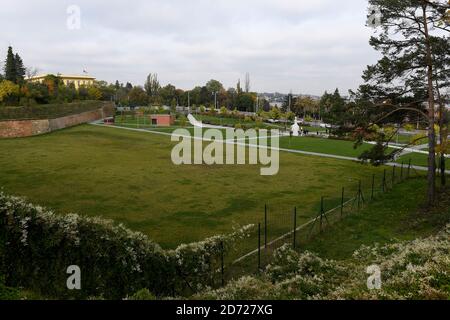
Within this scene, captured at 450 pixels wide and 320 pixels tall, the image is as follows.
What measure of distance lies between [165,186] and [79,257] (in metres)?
12.7

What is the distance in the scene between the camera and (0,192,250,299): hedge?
25.5 feet

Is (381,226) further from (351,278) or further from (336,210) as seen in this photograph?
(351,278)

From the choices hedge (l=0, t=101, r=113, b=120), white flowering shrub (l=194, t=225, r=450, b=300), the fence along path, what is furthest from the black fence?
hedge (l=0, t=101, r=113, b=120)

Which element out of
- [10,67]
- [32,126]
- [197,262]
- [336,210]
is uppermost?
[10,67]

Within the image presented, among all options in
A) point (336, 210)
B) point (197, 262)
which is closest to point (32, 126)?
point (336, 210)

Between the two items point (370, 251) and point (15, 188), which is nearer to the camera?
point (370, 251)

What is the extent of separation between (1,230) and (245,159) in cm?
2442

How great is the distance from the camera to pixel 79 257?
8148mm

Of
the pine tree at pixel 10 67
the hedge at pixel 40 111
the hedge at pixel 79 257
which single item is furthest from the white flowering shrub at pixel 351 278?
the pine tree at pixel 10 67

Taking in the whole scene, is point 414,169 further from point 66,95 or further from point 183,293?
point 66,95

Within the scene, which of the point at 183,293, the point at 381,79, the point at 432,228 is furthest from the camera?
the point at 381,79

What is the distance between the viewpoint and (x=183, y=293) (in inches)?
353
